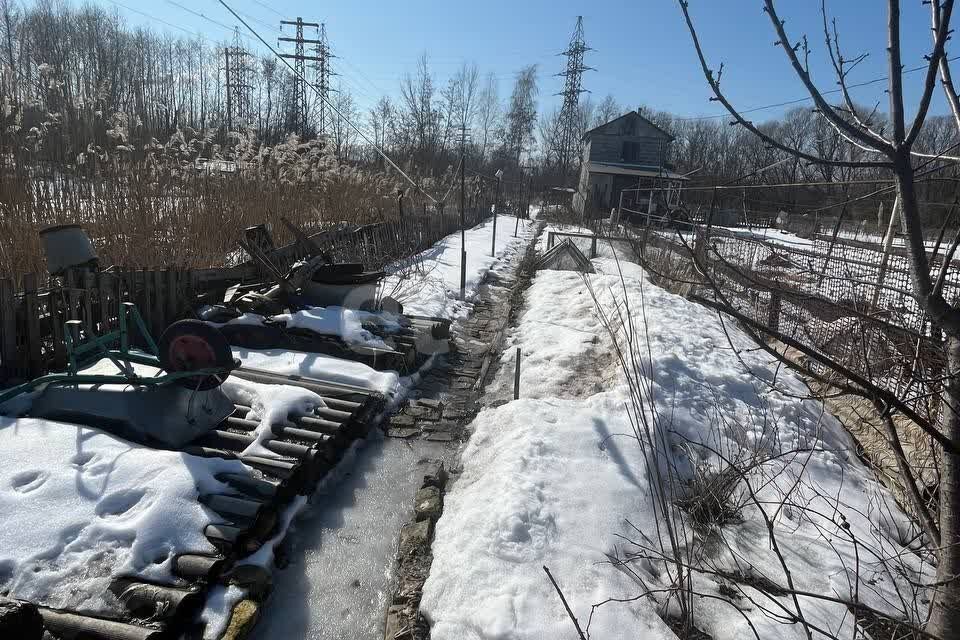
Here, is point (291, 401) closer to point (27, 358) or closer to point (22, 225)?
point (27, 358)

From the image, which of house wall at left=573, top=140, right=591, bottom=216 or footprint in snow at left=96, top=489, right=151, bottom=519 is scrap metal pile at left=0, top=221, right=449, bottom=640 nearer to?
footprint in snow at left=96, top=489, right=151, bottom=519

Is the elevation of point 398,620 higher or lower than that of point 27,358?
lower

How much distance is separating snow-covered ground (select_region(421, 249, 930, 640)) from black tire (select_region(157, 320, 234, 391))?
201cm

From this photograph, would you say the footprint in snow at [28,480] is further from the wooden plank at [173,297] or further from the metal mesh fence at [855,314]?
the metal mesh fence at [855,314]

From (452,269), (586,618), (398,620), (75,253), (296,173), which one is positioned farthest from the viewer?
(452,269)

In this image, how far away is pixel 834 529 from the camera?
368 cm

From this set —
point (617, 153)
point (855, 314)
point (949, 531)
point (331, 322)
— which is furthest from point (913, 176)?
point (617, 153)

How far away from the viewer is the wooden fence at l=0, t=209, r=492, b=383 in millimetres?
4371

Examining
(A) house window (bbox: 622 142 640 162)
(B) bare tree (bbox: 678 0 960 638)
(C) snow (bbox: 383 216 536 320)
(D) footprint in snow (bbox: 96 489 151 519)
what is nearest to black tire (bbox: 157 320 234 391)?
(D) footprint in snow (bbox: 96 489 151 519)

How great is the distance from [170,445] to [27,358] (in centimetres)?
192

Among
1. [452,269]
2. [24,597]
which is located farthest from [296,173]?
[24,597]

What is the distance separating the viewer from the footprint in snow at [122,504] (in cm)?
292

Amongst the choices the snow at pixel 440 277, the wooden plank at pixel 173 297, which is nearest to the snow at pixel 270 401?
the wooden plank at pixel 173 297

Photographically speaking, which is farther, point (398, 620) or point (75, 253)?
point (75, 253)
